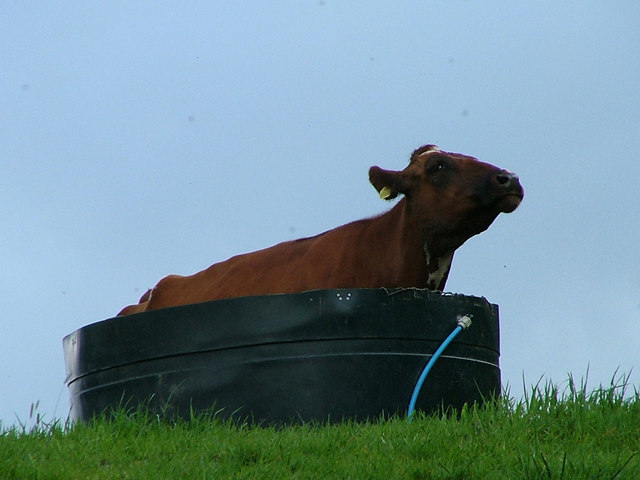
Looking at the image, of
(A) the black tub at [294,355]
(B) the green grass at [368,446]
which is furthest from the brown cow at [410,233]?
(B) the green grass at [368,446]

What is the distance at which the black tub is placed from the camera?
17.0 feet

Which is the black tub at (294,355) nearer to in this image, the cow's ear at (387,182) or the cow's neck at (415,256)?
the cow's neck at (415,256)

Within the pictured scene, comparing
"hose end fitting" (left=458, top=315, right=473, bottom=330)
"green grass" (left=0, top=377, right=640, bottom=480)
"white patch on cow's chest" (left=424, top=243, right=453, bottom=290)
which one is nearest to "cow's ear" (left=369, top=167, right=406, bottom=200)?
"white patch on cow's chest" (left=424, top=243, right=453, bottom=290)

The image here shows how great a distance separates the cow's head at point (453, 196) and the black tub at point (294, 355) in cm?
256

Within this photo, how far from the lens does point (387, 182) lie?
8320 millimetres

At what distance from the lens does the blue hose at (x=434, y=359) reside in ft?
17.2

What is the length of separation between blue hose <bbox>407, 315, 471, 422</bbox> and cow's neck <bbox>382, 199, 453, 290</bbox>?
2.45 m

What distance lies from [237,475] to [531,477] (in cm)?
121

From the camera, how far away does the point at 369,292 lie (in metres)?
5.29

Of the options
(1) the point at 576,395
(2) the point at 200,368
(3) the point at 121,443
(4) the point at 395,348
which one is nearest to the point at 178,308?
(2) the point at 200,368

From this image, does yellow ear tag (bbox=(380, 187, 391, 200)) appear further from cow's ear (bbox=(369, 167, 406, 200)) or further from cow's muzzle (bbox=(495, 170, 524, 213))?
cow's muzzle (bbox=(495, 170, 524, 213))

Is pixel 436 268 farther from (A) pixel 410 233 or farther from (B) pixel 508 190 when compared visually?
(B) pixel 508 190

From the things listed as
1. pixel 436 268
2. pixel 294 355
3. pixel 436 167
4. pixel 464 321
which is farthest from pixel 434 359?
pixel 436 167

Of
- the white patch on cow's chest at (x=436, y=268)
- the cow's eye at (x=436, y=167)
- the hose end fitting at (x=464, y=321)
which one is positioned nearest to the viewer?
the hose end fitting at (x=464, y=321)
